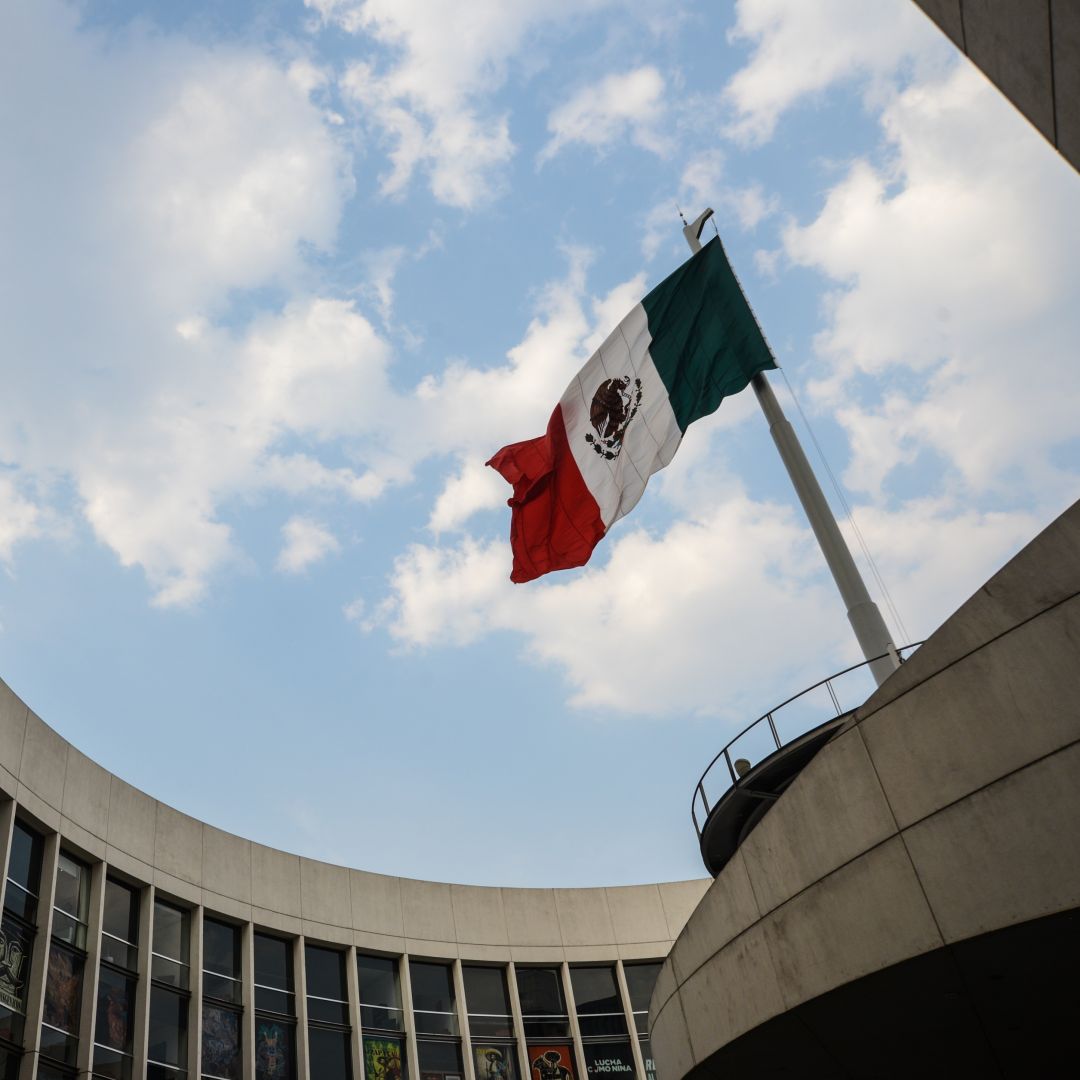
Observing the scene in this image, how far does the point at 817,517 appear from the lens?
1531 cm

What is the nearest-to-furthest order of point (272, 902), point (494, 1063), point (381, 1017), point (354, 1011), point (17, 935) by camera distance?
point (17, 935), point (272, 902), point (354, 1011), point (381, 1017), point (494, 1063)

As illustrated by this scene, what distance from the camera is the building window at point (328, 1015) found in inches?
1068

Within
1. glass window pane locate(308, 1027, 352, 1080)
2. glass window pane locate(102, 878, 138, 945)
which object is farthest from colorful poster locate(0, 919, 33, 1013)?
glass window pane locate(308, 1027, 352, 1080)

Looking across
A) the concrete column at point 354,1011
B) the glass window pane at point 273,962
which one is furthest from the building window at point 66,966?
the concrete column at point 354,1011

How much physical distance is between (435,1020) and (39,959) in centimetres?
1295

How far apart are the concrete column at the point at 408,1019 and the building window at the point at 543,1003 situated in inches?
146

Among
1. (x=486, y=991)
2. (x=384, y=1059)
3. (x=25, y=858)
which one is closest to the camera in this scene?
(x=25, y=858)

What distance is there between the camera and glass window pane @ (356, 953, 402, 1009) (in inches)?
1155

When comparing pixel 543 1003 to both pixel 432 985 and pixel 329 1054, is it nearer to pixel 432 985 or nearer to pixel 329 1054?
pixel 432 985

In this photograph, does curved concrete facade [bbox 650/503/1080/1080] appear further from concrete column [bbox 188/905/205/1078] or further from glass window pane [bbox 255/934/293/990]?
glass window pane [bbox 255/934/293/990]

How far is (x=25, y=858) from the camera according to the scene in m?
21.3

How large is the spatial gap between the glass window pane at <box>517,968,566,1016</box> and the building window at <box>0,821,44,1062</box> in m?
15.6

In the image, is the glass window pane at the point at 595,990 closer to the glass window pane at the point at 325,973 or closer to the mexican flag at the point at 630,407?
the glass window pane at the point at 325,973

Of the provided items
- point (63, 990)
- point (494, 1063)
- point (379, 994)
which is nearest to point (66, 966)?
point (63, 990)
